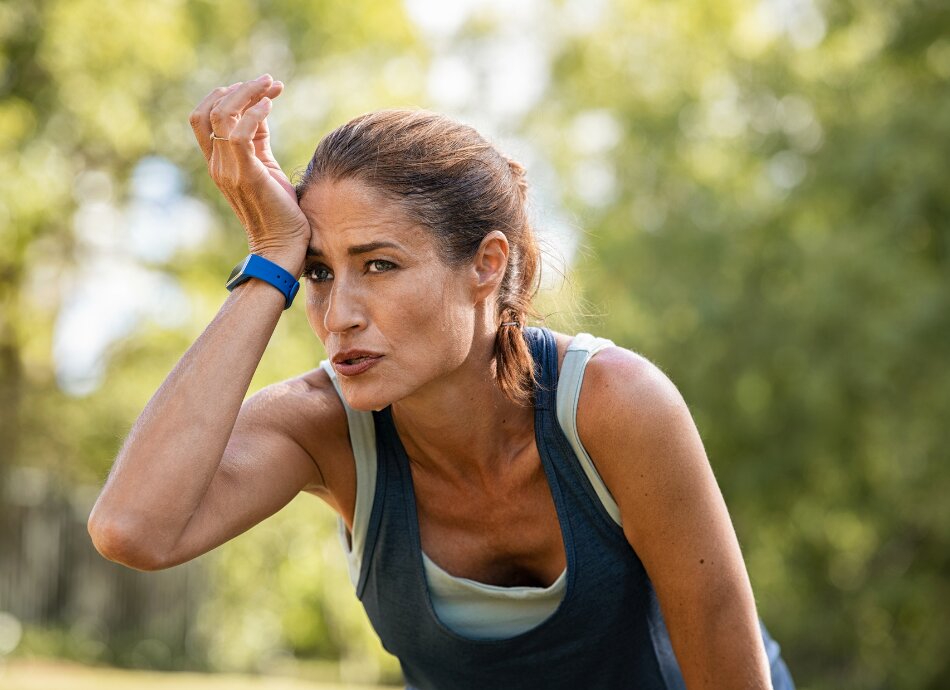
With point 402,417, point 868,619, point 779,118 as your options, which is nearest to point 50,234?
point 779,118

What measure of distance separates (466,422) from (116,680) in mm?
10478

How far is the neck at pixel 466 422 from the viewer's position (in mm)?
3088

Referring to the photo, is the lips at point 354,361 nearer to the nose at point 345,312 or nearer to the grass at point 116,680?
the nose at point 345,312

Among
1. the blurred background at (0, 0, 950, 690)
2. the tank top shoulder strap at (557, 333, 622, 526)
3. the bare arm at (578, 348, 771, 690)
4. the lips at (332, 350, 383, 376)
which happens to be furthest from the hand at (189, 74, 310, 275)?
the blurred background at (0, 0, 950, 690)

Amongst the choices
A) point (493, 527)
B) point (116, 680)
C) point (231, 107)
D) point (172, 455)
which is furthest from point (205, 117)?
point (116, 680)

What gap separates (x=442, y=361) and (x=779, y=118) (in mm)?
12564

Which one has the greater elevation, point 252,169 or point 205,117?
point 205,117

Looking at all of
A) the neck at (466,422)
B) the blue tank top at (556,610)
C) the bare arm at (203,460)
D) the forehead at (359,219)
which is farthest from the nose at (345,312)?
the blue tank top at (556,610)

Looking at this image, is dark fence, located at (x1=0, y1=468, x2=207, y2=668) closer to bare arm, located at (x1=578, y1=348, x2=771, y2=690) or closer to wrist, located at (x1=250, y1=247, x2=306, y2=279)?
wrist, located at (x1=250, y1=247, x2=306, y2=279)

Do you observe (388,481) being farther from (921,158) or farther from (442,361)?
(921,158)

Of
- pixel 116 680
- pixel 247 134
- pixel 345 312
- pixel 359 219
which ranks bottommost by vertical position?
pixel 116 680

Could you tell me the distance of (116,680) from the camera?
40.9 feet

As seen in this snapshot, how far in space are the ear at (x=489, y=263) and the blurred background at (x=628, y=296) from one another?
8.71m

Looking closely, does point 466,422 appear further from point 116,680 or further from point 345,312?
point 116,680
